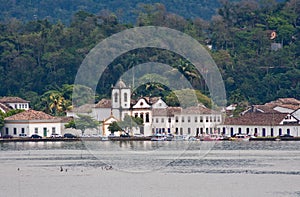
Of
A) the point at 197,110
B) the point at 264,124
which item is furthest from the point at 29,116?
the point at 264,124

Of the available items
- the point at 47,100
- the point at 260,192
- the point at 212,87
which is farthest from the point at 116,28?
the point at 260,192

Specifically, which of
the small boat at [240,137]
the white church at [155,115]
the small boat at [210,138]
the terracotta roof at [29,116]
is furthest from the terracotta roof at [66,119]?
the small boat at [240,137]

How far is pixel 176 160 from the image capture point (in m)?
54.0

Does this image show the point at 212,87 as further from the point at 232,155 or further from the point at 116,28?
the point at 232,155

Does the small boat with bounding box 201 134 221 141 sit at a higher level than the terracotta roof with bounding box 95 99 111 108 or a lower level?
lower

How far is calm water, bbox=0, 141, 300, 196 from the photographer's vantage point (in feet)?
143

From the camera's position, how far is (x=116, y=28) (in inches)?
4382

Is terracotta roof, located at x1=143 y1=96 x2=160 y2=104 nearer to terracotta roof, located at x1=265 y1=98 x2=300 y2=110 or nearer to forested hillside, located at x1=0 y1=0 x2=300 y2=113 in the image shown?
forested hillside, located at x1=0 y1=0 x2=300 y2=113

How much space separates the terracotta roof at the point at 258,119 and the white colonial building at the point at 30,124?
11592mm

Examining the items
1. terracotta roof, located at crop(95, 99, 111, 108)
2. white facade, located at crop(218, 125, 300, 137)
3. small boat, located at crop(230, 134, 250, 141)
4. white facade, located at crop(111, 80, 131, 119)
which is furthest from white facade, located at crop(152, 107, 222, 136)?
terracotta roof, located at crop(95, 99, 111, 108)

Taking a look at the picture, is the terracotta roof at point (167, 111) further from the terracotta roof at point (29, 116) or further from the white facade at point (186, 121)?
the terracotta roof at point (29, 116)

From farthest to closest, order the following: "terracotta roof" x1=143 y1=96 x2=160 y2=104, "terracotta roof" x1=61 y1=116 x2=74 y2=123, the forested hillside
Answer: the forested hillside, "terracotta roof" x1=143 y1=96 x2=160 y2=104, "terracotta roof" x1=61 y1=116 x2=74 y2=123

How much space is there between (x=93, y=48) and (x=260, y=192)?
214 feet

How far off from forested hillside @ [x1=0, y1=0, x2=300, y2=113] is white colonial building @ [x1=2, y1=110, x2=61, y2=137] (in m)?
10.2
